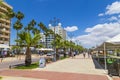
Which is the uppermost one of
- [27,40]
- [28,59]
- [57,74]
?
[27,40]

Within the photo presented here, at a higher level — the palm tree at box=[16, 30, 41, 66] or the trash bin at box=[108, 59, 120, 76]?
the palm tree at box=[16, 30, 41, 66]

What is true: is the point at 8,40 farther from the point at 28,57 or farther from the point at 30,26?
the point at 28,57

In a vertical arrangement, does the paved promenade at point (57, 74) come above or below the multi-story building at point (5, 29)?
below

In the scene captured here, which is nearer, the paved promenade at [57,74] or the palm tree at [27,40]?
the paved promenade at [57,74]

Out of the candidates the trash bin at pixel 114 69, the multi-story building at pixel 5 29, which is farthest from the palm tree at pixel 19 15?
the trash bin at pixel 114 69

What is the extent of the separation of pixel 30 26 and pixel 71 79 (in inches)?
3427

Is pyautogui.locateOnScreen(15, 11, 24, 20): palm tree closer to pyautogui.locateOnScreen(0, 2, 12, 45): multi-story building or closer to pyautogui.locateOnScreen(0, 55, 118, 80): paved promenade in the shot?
pyautogui.locateOnScreen(0, 2, 12, 45): multi-story building

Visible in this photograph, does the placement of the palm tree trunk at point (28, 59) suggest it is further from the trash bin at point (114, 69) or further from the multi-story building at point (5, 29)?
the multi-story building at point (5, 29)

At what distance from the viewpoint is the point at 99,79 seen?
605 inches

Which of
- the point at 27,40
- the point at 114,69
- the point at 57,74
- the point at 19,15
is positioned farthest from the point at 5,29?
the point at 114,69

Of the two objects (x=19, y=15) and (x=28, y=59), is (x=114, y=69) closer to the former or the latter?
(x=28, y=59)

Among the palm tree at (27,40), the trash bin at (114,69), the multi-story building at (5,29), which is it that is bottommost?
the trash bin at (114,69)

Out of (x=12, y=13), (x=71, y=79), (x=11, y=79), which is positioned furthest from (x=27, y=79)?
(x=12, y=13)

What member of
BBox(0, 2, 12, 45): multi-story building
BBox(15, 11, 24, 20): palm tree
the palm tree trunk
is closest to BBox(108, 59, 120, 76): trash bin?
the palm tree trunk
